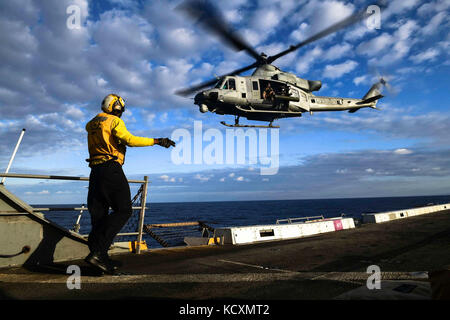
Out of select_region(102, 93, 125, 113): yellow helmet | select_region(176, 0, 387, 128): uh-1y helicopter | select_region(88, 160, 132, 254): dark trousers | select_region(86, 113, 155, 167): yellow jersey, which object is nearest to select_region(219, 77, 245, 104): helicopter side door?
select_region(176, 0, 387, 128): uh-1y helicopter

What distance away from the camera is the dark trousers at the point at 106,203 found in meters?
3.86

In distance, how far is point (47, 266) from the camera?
4.55 m

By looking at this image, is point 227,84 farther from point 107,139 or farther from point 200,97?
point 107,139

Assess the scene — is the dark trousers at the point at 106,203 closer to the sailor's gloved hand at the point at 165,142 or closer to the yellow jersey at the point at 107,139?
the yellow jersey at the point at 107,139

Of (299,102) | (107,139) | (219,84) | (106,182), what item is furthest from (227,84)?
(106,182)

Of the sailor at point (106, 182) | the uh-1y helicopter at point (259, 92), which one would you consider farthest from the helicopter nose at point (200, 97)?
the sailor at point (106, 182)

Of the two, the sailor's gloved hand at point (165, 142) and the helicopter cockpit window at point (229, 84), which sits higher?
the helicopter cockpit window at point (229, 84)

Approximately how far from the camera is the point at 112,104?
4.32 m

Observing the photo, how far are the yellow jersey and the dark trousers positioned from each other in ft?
0.43

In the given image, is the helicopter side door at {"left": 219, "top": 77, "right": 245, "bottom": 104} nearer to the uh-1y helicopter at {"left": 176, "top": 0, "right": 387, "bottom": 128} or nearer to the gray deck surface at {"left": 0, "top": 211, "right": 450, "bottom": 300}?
the uh-1y helicopter at {"left": 176, "top": 0, "right": 387, "bottom": 128}

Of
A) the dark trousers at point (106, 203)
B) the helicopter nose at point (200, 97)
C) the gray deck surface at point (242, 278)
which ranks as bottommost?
the gray deck surface at point (242, 278)

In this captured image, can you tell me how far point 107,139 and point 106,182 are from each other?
66 cm
